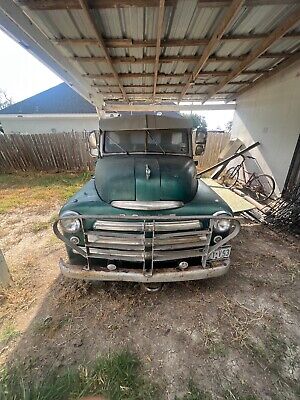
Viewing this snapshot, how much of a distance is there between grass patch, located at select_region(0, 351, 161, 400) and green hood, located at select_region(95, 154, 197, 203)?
5.70 feet

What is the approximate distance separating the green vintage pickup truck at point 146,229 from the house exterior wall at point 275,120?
14.0 feet

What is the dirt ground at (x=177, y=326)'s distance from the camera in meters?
2.07

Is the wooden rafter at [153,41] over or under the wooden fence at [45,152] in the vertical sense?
over

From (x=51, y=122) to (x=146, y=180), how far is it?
2065 cm

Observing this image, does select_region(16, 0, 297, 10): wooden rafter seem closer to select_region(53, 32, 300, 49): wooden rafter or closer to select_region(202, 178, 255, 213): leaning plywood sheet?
select_region(53, 32, 300, 49): wooden rafter

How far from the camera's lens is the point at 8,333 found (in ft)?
7.95

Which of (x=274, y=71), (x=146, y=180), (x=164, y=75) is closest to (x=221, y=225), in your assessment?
(x=146, y=180)

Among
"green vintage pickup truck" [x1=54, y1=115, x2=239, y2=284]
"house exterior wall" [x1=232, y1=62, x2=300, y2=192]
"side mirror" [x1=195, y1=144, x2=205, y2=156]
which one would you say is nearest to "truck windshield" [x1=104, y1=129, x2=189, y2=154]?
"side mirror" [x1=195, y1=144, x2=205, y2=156]

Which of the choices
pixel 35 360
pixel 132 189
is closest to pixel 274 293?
pixel 132 189

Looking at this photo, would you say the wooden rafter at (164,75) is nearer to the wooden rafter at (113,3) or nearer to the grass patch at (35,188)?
the wooden rafter at (113,3)

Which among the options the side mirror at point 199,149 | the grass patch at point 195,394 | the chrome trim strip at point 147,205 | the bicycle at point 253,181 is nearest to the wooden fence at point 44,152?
the bicycle at point 253,181

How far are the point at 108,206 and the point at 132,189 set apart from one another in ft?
1.22

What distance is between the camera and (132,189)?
2814 millimetres

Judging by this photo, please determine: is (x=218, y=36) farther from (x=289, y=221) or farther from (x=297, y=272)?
(x=297, y=272)
